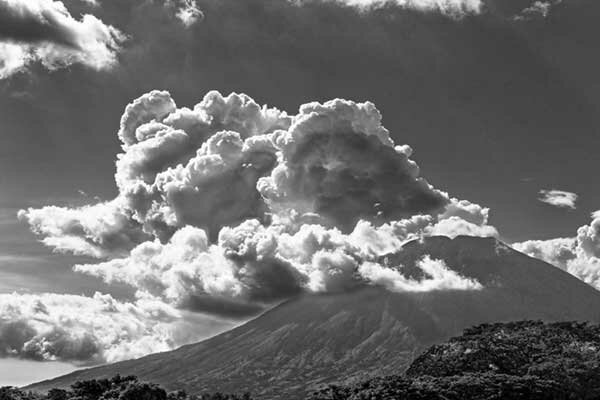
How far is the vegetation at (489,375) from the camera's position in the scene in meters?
95.1

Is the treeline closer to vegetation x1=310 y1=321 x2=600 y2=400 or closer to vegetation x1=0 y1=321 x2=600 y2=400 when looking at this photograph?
vegetation x1=0 y1=321 x2=600 y2=400

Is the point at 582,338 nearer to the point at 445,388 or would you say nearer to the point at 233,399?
the point at 445,388

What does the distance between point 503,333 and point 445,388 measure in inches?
1309

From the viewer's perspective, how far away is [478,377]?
324 feet

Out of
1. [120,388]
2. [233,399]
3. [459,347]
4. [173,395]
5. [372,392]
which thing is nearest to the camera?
[372,392]

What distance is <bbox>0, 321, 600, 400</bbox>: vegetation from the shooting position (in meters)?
95.1

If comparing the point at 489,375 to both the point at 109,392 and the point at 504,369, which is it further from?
the point at 109,392

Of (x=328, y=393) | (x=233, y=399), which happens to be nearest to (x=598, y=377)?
(x=328, y=393)

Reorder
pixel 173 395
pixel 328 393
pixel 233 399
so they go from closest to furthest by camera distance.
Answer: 1. pixel 328 393
2. pixel 173 395
3. pixel 233 399

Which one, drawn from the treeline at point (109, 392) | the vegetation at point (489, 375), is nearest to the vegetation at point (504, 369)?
the vegetation at point (489, 375)

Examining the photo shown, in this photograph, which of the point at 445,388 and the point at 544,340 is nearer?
the point at 445,388

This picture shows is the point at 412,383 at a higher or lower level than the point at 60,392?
lower

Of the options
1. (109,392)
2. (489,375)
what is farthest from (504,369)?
(109,392)

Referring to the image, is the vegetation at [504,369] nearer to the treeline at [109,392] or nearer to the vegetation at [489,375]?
the vegetation at [489,375]
